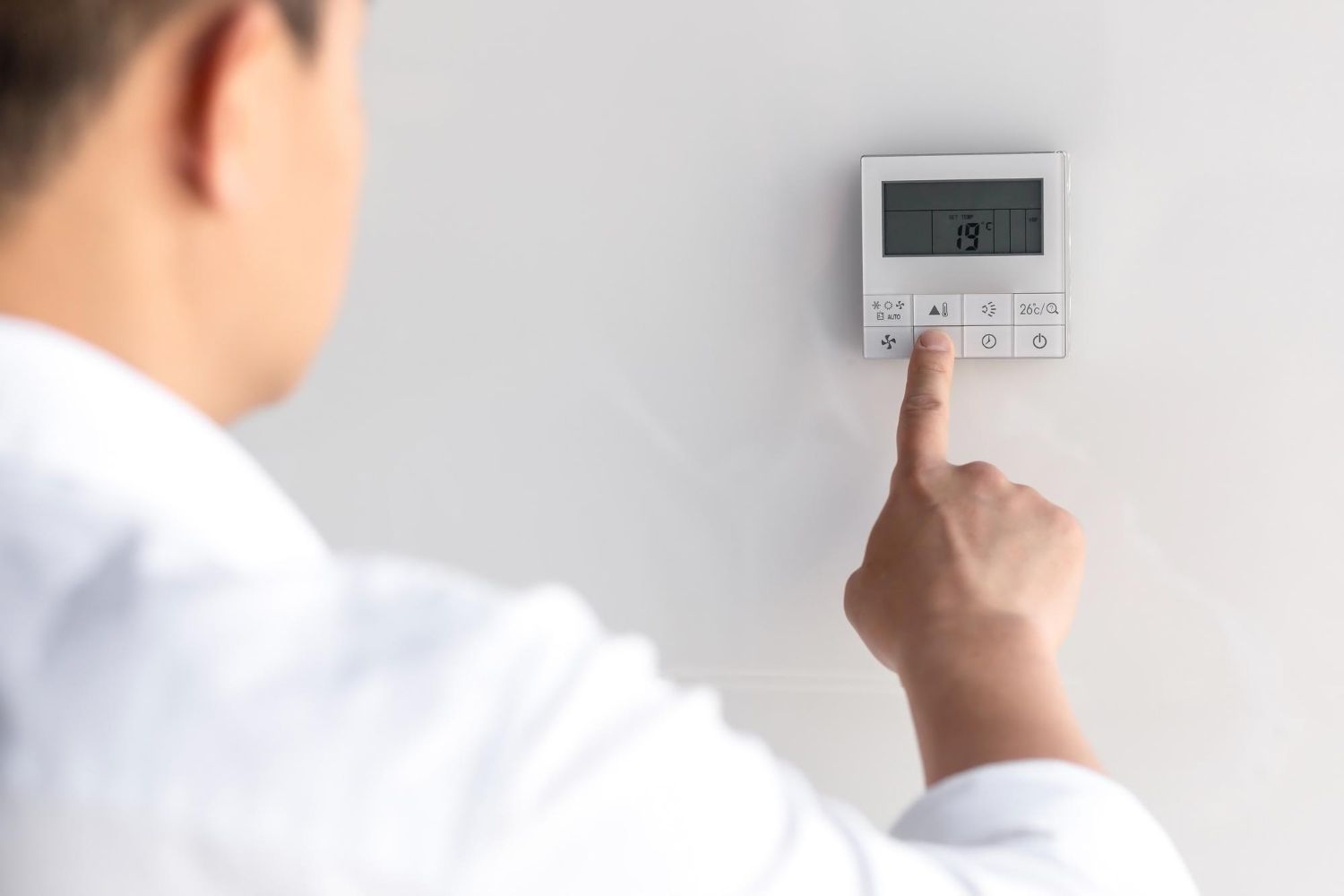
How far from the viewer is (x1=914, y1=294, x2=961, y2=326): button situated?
21.2 inches

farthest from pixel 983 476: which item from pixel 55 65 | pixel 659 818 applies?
pixel 55 65

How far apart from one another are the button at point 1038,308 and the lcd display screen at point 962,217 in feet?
0.06

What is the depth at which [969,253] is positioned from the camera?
0.54m

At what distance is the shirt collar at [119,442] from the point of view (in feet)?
0.97

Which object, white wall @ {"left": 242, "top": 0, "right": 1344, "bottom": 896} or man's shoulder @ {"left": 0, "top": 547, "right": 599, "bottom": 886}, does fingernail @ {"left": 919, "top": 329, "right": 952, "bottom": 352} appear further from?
man's shoulder @ {"left": 0, "top": 547, "right": 599, "bottom": 886}

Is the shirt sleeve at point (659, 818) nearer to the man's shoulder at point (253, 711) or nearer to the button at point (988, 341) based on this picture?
the man's shoulder at point (253, 711)

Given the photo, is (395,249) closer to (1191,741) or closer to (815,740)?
(815,740)

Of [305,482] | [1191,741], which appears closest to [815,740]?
[1191,741]

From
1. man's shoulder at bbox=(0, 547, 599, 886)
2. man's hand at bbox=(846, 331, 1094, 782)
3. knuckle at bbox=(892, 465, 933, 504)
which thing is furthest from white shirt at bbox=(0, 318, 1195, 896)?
knuckle at bbox=(892, 465, 933, 504)

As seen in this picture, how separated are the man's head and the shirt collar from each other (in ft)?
0.05

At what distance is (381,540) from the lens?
61cm

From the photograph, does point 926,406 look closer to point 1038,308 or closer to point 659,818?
point 1038,308

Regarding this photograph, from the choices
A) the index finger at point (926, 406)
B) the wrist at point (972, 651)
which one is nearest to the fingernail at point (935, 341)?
the index finger at point (926, 406)

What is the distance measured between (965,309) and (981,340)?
0.6 inches
